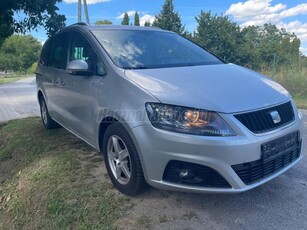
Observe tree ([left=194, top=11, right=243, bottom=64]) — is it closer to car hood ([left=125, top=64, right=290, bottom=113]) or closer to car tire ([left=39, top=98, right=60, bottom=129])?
car tire ([left=39, top=98, right=60, bottom=129])

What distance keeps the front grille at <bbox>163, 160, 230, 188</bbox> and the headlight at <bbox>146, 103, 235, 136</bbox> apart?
0.96 ft

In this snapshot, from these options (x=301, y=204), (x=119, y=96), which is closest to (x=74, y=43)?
Answer: (x=119, y=96)

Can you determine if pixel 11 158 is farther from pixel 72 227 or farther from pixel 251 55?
pixel 251 55

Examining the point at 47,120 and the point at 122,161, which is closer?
the point at 122,161

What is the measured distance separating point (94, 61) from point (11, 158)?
111 inches

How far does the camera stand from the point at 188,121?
250cm

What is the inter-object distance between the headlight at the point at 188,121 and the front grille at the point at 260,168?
1.06 ft

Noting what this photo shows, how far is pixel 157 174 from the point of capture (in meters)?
2.64

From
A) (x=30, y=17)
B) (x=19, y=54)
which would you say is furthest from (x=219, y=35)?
(x=19, y=54)

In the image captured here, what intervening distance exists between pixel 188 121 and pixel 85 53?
1.87 meters

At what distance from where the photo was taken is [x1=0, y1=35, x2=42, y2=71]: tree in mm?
59719

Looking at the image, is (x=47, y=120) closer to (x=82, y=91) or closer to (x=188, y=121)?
(x=82, y=91)

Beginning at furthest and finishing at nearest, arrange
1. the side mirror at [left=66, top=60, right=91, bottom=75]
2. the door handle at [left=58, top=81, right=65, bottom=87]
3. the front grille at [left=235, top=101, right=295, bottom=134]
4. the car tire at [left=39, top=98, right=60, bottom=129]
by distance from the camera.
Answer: the car tire at [left=39, top=98, right=60, bottom=129] → the door handle at [left=58, top=81, right=65, bottom=87] → the side mirror at [left=66, top=60, right=91, bottom=75] → the front grille at [left=235, top=101, right=295, bottom=134]

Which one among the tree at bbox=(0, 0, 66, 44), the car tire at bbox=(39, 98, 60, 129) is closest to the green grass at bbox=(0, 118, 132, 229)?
the car tire at bbox=(39, 98, 60, 129)
